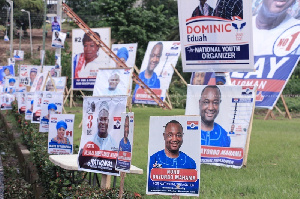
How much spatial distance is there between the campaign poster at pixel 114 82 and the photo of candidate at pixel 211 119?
5536 mm

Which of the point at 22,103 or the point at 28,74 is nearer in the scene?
the point at 22,103

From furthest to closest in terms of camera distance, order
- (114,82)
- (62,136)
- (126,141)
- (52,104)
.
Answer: (114,82)
(52,104)
(62,136)
(126,141)

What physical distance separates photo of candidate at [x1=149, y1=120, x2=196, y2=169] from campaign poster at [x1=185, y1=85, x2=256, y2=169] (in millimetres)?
3824

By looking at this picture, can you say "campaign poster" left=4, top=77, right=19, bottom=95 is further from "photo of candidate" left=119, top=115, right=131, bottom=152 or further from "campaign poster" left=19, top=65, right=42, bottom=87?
"photo of candidate" left=119, top=115, right=131, bottom=152

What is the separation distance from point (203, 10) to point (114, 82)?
6823 millimetres

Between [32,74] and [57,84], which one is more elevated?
[32,74]

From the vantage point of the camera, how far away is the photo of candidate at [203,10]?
332 inches

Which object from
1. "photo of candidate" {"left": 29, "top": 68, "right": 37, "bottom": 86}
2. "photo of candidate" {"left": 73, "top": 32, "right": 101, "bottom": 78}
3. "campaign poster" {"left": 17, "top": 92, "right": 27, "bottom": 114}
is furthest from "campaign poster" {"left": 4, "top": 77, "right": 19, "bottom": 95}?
"photo of candidate" {"left": 73, "top": 32, "right": 101, "bottom": 78}

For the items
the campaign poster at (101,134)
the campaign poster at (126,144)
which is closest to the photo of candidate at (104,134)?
the campaign poster at (101,134)

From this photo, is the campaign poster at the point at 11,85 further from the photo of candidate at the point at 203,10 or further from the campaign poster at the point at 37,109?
the photo of candidate at the point at 203,10

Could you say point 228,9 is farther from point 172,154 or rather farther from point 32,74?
point 32,74

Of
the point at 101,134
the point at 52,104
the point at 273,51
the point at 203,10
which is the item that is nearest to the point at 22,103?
the point at 52,104

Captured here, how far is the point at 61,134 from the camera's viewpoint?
8.90 m

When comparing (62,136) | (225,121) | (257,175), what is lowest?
(257,175)
